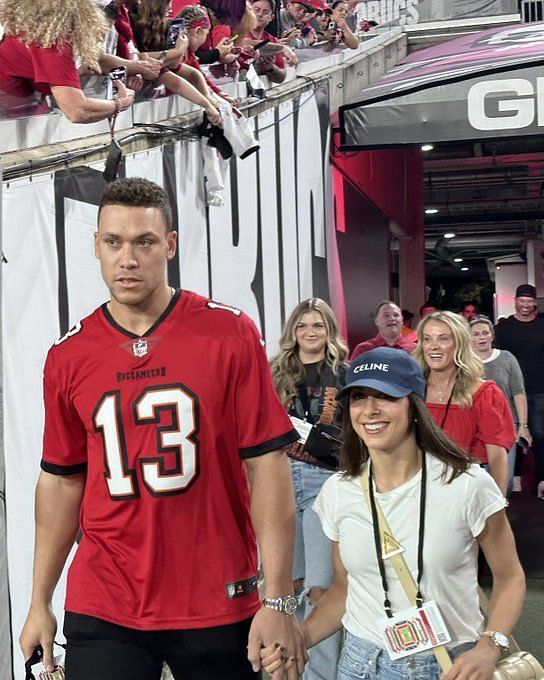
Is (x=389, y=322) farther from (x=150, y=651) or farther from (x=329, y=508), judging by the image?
(x=150, y=651)

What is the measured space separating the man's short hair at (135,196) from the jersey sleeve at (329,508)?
80 cm

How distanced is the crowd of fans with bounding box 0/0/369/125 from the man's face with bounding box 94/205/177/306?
1.66 m

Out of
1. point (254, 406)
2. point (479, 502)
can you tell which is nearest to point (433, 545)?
point (479, 502)

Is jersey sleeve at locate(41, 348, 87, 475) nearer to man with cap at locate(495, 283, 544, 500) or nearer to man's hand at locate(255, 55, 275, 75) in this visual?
man with cap at locate(495, 283, 544, 500)

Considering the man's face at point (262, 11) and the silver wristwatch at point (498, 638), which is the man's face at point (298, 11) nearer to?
the man's face at point (262, 11)

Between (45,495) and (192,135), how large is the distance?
3960mm

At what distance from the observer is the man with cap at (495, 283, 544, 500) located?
341 inches

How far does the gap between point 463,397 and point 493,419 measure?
19cm

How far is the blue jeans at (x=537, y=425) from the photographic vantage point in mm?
8797

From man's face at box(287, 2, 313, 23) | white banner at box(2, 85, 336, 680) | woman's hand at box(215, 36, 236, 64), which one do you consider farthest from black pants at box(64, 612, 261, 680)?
man's face at box(287, 2, 313, 23)

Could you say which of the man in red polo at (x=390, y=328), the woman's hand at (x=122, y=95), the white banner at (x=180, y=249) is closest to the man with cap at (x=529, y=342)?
the man in red polo at (x=390, y=328)

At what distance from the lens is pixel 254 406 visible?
8.52 feet

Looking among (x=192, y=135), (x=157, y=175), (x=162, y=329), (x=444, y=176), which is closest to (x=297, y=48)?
(x=192, y=135)

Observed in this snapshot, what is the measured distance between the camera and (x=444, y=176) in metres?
24.8
